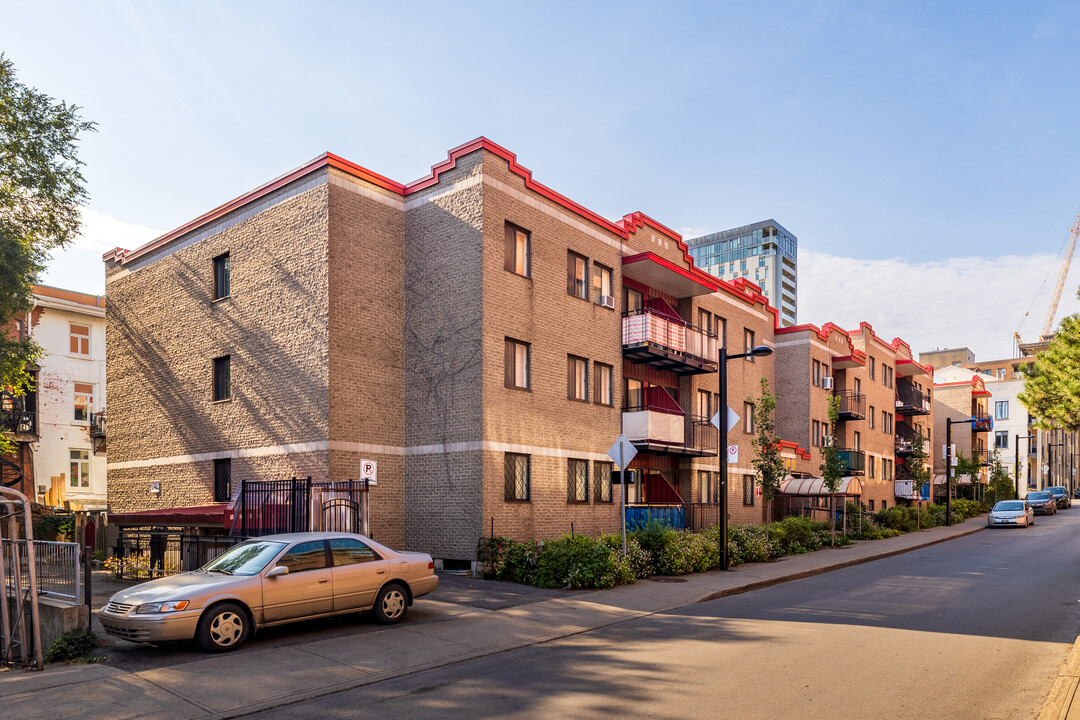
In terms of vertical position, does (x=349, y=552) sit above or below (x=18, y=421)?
below

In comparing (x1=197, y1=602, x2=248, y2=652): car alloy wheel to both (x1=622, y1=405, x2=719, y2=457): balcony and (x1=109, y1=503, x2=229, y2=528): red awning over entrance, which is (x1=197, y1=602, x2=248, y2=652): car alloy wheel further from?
(x1=622, y1=405, x2=719, y2=457): balcony

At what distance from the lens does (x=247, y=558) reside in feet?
38.1

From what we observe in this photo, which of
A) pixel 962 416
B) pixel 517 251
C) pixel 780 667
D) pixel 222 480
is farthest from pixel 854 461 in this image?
pixel 780 667

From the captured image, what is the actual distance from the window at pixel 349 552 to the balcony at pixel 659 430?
1304 centimetres

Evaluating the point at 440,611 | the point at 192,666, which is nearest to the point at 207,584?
the point at 192,666

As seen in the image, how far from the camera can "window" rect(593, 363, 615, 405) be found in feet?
79.2

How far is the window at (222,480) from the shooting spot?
22234mm

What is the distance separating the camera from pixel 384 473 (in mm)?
20688

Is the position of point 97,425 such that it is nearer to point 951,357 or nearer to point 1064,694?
point 1064,694

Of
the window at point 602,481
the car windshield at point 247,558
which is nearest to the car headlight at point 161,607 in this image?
the car windshield at point 247,558

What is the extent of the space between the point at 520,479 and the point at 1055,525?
1390 inches

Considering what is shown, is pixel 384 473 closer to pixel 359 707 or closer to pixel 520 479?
pixel 520 479

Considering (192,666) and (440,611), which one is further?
(440,611)

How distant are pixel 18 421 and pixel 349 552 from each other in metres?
30.0
